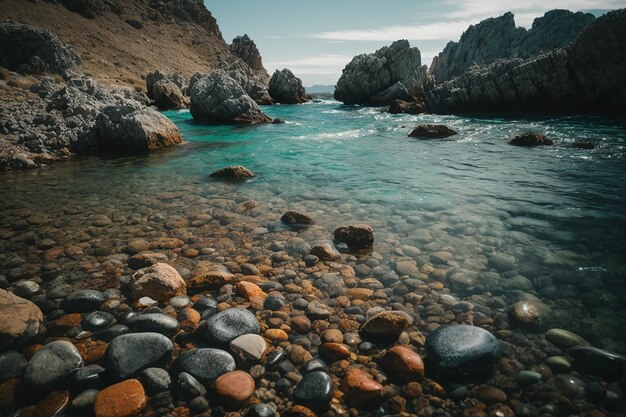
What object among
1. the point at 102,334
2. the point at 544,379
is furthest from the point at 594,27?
the point at 102,334

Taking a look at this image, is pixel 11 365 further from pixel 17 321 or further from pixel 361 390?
pixel 361 390

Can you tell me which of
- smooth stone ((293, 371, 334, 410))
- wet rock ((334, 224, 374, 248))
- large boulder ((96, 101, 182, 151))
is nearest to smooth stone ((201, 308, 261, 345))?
smooth stone ((293, 371, 334, 410))

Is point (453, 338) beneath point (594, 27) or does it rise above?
beneath

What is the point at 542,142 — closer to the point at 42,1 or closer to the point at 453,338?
the point at 453,338

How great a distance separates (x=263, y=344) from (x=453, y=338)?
1.96 metres

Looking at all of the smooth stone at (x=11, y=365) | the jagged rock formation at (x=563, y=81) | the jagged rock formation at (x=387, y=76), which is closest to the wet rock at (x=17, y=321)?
the smooth stone at (x=11, y=365)

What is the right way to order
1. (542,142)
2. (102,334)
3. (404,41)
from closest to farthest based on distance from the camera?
(102,334)
(542,142)
(404,41)

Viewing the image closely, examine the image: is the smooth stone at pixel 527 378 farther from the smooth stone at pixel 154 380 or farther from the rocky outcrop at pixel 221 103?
the rocky outcrop at pixel 221 103

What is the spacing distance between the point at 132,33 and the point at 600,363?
126197 millimetres

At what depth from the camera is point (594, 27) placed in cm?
2625

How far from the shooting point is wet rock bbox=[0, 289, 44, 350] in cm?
325

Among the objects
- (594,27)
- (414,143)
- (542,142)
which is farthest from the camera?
(594,27)

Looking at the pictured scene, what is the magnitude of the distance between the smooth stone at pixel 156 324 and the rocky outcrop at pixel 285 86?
216 ft

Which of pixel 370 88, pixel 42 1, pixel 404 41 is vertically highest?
pixel 42 1
